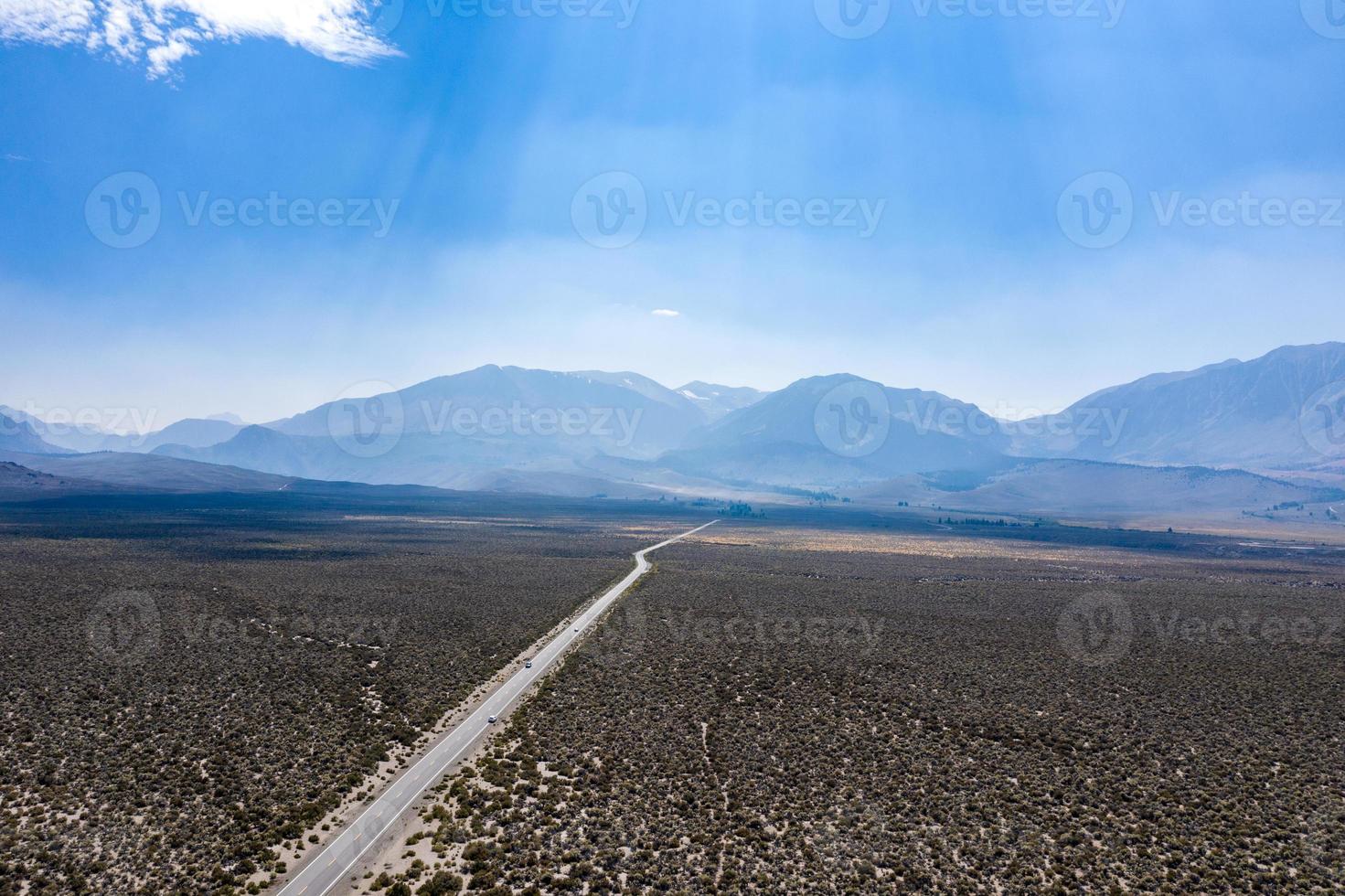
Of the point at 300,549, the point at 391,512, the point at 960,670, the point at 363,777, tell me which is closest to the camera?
the point at 363,777

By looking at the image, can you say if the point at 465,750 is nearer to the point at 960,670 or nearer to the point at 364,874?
the point at 364,874

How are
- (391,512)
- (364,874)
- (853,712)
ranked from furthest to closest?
(391,512), (853,712), (364,874)

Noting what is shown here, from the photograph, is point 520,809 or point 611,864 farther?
point 520,809

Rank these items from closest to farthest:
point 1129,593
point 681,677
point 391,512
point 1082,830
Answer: point 1082,830 → point 681,677 → point 1129,593 → point 391,512

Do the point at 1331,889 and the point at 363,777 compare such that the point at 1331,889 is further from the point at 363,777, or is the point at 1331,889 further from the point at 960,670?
the point at 363,777

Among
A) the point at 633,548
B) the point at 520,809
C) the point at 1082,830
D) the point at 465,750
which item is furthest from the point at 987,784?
the point at 633,548

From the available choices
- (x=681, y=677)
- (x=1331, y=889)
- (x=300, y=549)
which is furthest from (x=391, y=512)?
(x=1331, y=889)
